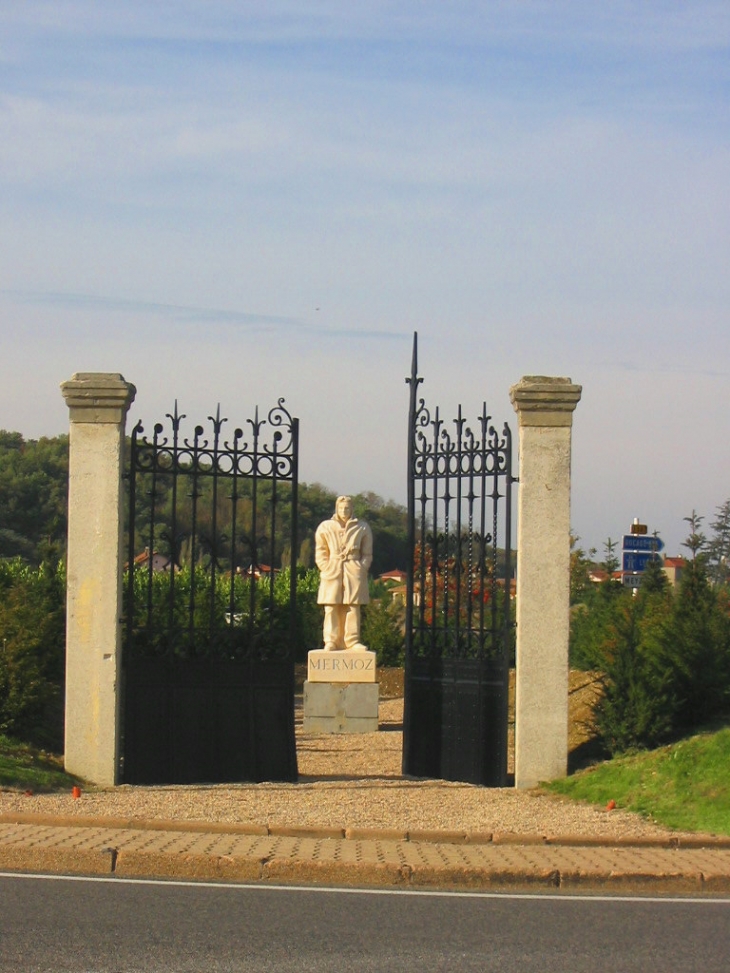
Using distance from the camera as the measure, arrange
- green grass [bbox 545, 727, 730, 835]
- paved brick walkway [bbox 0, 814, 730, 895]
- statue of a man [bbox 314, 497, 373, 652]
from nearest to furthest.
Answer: paved brick walkway [bbox 0, 814, 730, 895] < green grass [bbox 545, 727, 730, 835] < statue of a man [bbox 314, 497, 373, 652]

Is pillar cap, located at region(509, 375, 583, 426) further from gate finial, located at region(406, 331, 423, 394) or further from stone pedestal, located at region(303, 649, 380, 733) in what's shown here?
stone pedestal, located at region(303, 649, 380, 733)

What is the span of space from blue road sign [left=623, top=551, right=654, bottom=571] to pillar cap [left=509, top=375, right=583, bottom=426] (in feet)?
33.5

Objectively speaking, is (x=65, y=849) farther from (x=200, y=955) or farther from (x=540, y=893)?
(x=540, y=893)

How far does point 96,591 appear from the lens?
12.0 metres

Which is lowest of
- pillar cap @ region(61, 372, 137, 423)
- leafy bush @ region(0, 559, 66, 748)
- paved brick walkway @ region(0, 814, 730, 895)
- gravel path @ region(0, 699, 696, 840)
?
gravel path @ region(0, 699, 696, 840)

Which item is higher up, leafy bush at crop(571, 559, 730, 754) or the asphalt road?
leafy bush at crop(571, 559, 730, 754)

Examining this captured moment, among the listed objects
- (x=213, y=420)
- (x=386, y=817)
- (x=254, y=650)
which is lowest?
(x=386, y=817)

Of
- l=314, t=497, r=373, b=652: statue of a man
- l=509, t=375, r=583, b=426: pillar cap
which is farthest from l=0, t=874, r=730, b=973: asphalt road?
l=314, t=497, r=373, b=652: statue of a man

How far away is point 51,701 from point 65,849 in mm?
5027

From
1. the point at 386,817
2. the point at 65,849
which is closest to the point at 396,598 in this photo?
the point at 386,817

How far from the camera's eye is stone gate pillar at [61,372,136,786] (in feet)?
39.2

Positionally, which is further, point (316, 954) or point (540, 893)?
point (540, 893)

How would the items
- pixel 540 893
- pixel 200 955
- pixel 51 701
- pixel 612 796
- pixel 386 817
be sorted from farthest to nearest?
1. pixel 51 701
2. pixel 612 796
3. pixel 386 817
4. pixel 540 893
5. pixel 200 955

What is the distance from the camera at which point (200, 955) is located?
6219 millimetres
